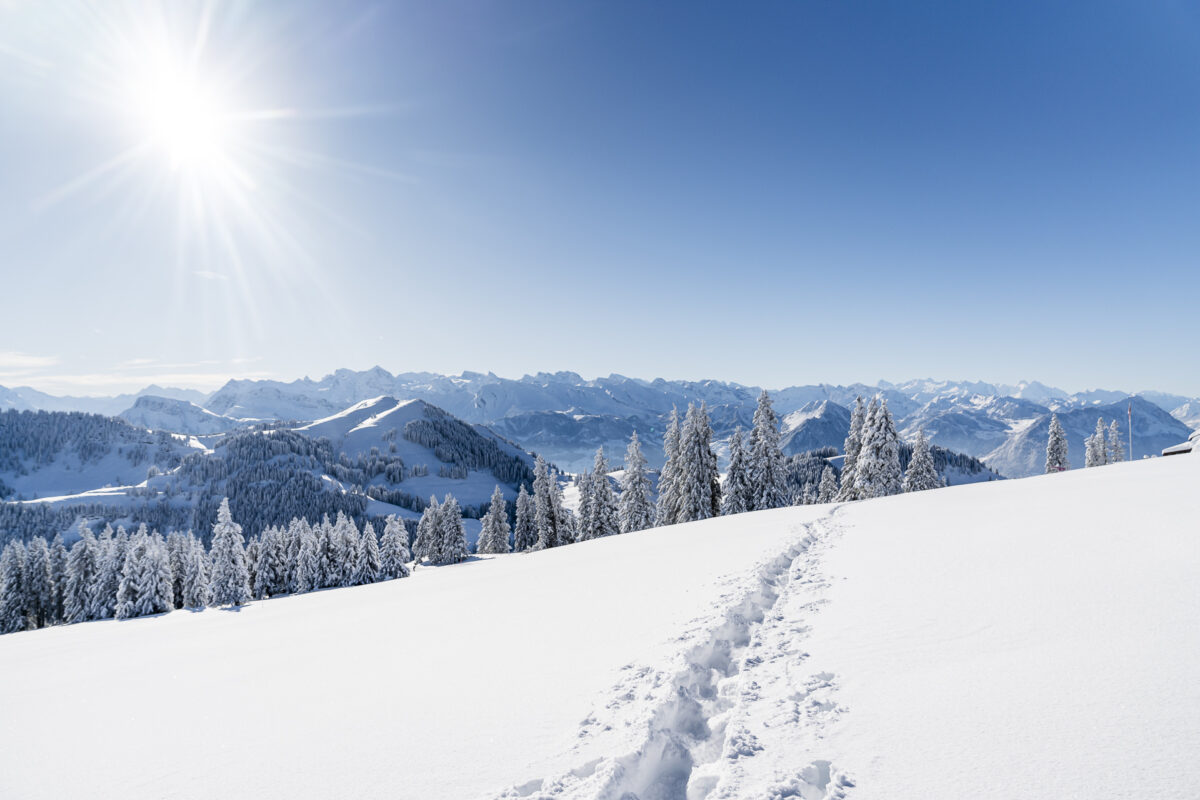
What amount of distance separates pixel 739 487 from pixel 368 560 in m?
41.8

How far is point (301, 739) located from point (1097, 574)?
36.9ft

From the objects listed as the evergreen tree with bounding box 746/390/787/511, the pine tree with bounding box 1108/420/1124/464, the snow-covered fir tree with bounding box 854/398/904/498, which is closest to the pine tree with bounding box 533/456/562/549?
the evergreen tree with bounding box 746/390/787/511

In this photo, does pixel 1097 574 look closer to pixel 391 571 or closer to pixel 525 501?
pixel 391 571

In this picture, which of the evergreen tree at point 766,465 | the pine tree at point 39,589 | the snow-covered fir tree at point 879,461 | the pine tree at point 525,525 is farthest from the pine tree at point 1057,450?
the pine tree at point 39,589

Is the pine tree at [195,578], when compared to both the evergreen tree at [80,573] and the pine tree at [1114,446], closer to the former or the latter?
the evergreen tree at [80,573]

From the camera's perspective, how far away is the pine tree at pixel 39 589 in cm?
5462

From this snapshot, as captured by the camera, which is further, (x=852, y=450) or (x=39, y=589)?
(x=39, y=589)

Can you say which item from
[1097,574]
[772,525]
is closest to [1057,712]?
[1097,574]

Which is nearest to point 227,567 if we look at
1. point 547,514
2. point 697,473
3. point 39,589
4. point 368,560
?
point 368,560

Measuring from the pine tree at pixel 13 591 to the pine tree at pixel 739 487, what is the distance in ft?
249

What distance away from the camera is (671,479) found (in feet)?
147

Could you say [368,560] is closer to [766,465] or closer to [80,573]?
[80,573]

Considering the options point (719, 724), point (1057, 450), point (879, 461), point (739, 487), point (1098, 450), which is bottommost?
point (739, 487)

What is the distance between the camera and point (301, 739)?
5477mm
